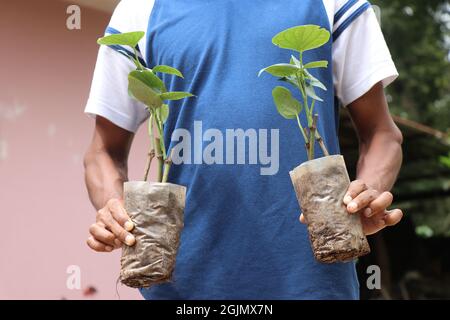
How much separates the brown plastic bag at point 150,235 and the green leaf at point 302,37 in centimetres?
33

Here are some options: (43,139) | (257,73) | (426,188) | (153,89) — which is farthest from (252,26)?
(426,188)

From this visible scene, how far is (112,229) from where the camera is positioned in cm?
129

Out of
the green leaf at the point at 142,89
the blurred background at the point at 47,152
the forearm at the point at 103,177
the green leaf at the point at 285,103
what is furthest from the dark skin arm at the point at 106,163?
the blurred background at the point at 47,152

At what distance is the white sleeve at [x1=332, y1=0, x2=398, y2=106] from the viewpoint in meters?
1.45

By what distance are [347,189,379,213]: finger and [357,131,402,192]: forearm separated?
0.40 feet

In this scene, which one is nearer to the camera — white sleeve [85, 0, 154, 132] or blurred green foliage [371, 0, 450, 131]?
white sleeve [85, 0, 154, 132]

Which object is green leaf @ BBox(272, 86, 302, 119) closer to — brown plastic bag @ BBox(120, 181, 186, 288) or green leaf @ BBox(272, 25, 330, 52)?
green leaf @ BBox(272, 25, 330, 52)

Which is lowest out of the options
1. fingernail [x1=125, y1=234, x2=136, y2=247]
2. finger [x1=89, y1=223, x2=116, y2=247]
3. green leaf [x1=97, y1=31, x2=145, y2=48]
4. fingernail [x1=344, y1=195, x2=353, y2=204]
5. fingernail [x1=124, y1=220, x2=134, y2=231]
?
finger [x1=89, y1=223, x2=116, y2=247]

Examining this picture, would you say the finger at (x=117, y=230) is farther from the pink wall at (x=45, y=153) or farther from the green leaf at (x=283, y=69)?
the pink wall at (x=45, y=153)

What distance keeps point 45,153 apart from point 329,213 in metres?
2.65

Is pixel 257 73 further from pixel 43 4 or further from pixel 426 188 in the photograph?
pixel 426 188

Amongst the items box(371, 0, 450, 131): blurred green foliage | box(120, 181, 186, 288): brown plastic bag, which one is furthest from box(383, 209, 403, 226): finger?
box(371, 0, 450, 131): blurred green foliage

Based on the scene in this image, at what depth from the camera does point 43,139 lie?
11.9 ft

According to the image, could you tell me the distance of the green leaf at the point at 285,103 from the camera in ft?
4.14
